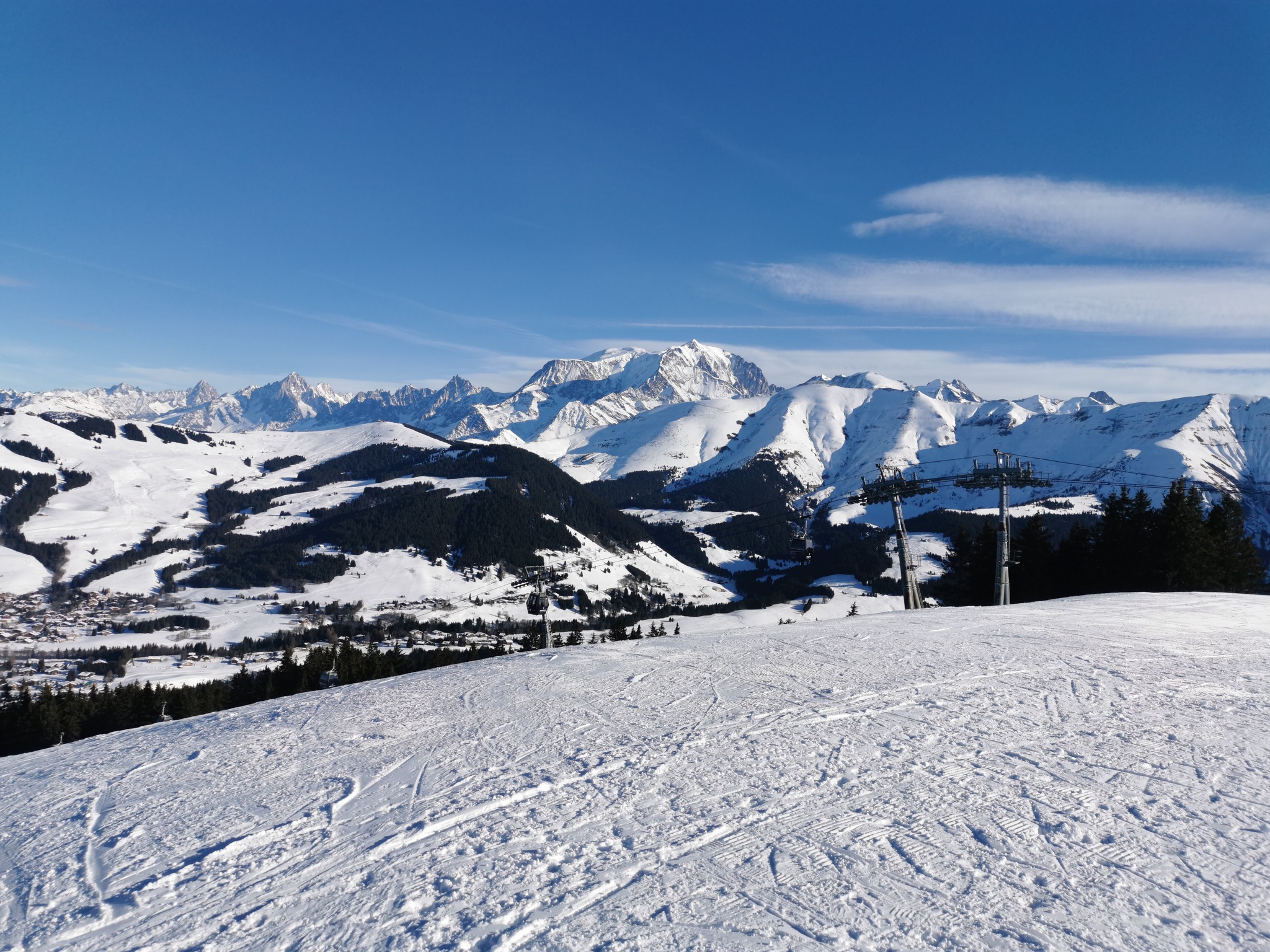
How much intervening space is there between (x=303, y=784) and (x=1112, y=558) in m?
50.1

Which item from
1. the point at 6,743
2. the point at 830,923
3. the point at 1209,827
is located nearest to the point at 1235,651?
the point at 1209,827

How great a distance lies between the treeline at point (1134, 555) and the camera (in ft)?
132

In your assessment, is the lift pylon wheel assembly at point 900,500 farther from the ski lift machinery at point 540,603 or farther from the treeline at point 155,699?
the treeline at point 155,699

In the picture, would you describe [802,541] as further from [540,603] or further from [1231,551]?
[1231,551]

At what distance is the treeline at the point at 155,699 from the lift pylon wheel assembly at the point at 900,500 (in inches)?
1365

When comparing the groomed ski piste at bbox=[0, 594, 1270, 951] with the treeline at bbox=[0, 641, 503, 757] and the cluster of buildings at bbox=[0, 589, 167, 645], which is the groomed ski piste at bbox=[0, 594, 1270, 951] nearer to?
the treeline at bbox=[0, 641, 503, 757]

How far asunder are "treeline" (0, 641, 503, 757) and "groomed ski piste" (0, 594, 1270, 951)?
4267 cm

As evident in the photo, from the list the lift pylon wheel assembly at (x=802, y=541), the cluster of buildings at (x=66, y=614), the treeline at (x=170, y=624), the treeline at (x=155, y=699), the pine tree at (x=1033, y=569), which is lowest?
the treeline at (x=170, y=624)

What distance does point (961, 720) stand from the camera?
12.4 meters

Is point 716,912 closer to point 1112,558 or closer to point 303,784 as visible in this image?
Result: point 303,784

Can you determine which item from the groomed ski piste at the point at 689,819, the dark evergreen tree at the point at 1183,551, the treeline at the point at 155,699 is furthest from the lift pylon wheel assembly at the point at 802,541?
the treeline at the point at 155,699

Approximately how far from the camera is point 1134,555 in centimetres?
4259

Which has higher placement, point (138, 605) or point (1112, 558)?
point (1112, 558)

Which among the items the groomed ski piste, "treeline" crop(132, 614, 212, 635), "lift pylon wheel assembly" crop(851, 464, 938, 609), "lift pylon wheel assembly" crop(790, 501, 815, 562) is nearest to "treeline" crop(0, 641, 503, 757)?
"lift pylon wheel assembly" crop(790, 501, 815, 562)
